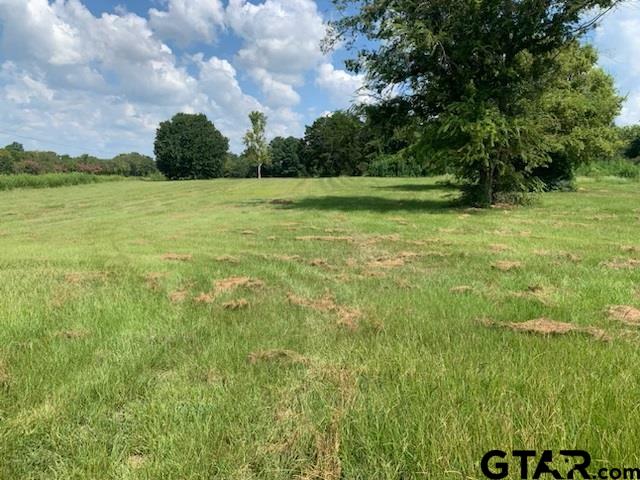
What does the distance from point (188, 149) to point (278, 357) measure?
80.3 meters

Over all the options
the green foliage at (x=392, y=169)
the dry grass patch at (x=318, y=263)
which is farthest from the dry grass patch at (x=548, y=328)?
the green foliage at (x=392, y=169)

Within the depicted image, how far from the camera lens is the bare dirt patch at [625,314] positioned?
4.74 m

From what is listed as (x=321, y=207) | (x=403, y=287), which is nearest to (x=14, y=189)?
(x=321, y=207)

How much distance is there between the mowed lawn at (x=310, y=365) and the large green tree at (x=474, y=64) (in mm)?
8422

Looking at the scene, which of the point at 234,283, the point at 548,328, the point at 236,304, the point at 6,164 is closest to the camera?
the point at 548,328

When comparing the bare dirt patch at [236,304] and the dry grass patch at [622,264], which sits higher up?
the dry grass patch at [622,264]

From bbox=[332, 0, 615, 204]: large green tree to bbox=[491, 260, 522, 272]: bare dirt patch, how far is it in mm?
7830

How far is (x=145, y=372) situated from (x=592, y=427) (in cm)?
302

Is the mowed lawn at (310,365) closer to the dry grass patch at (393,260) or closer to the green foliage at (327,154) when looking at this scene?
the dry grass patch at (393,260)

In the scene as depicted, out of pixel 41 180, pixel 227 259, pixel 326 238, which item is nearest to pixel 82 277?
pixel 227 259

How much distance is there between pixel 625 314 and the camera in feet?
16.2

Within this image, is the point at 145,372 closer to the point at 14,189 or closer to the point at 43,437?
the point at 43,437

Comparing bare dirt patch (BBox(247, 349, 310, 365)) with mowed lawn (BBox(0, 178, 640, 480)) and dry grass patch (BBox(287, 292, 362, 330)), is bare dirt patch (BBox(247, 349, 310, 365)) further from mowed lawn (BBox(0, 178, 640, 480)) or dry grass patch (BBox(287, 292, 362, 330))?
dry grass patch (BBox(287, 292, 362, 330))

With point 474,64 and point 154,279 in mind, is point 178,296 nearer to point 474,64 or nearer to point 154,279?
point 154,279
